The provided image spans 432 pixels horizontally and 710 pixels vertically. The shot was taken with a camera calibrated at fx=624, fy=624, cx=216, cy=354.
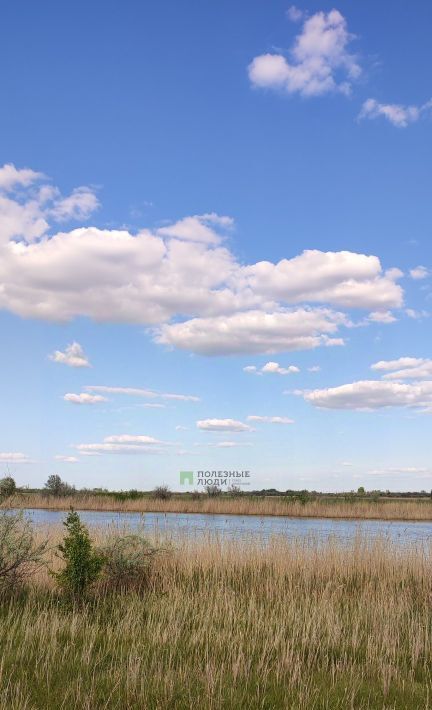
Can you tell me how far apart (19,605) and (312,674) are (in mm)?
4614

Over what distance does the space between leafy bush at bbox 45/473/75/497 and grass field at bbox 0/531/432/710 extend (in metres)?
39.3

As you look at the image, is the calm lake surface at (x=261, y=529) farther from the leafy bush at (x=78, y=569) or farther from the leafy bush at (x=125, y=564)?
the leafy bush at (x=78, y=569)

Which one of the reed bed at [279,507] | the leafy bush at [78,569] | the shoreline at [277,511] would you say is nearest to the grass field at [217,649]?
the leafy bush at [78,569]

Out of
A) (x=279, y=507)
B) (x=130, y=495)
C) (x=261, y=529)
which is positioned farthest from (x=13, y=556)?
(x=130, y=495)

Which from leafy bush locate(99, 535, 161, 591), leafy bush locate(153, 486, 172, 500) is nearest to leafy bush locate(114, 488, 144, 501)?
leafy bush locate(153, 486, 172, 500)

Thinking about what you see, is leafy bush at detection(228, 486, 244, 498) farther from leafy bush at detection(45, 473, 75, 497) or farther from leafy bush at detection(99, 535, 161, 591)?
leafy bush at detection(99, 535, 161, 591)

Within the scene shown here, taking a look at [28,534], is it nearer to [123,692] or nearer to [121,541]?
[121,541]

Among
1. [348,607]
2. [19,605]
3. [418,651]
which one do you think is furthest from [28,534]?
[418,651]

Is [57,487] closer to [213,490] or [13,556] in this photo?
[213,490]

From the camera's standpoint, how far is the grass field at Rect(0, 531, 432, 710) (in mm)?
5195

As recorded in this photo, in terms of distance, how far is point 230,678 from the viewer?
18.5ft

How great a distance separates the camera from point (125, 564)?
10.1 metres

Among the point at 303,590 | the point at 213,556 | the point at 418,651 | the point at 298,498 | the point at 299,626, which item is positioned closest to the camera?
the point at 418,651

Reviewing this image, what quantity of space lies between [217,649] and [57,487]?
44.7 m
